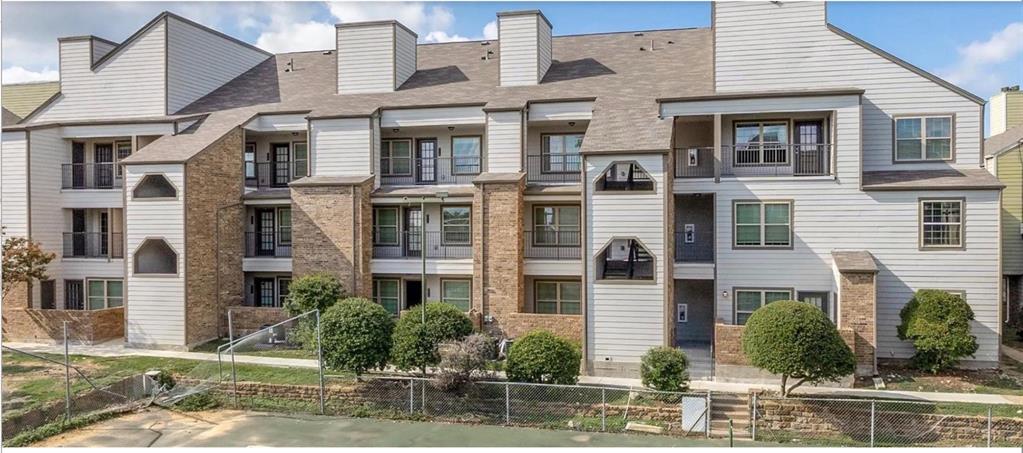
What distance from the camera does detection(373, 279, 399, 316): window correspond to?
24547mm

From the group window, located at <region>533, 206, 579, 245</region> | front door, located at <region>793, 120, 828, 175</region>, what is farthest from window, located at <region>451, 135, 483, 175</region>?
front door, located at <region>793, 120, 828, 175</region>

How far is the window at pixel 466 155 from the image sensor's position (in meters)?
25.0

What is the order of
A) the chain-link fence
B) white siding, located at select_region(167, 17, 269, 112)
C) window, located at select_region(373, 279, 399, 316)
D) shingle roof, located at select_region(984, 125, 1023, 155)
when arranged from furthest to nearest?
1. white siding, located at select_region(167, 17, 269, 112)
2. shingle roof, located at select_region(984, 125, 1023, 155)
3. window, located at select_region(373, 279, 399, 316)
4. the chain-link fence

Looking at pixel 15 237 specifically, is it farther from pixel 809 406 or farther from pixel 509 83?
pixel 809 406

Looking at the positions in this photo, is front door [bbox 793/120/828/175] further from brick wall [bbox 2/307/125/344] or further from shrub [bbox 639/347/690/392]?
brick wall [bbox 2/307/125/344]

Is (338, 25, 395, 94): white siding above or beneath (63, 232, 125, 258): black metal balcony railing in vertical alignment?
above

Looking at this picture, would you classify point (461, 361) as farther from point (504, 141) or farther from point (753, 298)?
point (753, 298)

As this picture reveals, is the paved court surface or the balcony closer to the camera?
the paved court surface

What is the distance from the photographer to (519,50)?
25.5m

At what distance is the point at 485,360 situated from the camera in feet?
55.9

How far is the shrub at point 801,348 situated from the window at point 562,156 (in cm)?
964

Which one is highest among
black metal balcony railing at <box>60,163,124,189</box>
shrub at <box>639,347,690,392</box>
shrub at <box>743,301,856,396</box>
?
black metal balcony railing at <box>60,163,124,189</box>

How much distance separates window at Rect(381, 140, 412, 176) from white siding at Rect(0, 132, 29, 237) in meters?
12.5

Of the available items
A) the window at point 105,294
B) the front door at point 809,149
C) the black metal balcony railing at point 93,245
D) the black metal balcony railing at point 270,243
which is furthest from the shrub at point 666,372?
the black metal balcony railing at point 93,245
